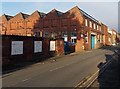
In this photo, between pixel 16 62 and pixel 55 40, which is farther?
pixel 55 40

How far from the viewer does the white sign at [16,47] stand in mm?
21220

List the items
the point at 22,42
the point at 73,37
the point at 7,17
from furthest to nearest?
the point at 7,17, the point at 73,37, the point at 22,42

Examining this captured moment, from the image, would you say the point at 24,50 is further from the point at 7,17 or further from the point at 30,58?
the point at 7,17

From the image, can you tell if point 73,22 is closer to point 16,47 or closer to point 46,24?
point 46,24

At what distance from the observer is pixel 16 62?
851 inches

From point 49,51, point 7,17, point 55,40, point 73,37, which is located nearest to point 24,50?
point 49,51

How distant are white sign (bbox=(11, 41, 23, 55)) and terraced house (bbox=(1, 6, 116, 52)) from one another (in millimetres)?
22404

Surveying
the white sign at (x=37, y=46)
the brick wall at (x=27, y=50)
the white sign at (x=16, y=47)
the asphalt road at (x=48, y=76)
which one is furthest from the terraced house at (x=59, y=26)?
the asphalt road at (x=48, y=76)

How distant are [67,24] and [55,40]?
19.0 metres

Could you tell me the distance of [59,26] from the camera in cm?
5178

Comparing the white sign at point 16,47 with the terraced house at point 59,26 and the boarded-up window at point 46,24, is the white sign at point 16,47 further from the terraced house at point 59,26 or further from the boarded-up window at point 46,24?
the boarded-up window at point 46,24

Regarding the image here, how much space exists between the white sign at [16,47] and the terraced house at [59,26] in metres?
22.4

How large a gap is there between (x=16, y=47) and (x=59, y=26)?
3059 cm

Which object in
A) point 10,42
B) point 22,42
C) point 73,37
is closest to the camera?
point 10,42
